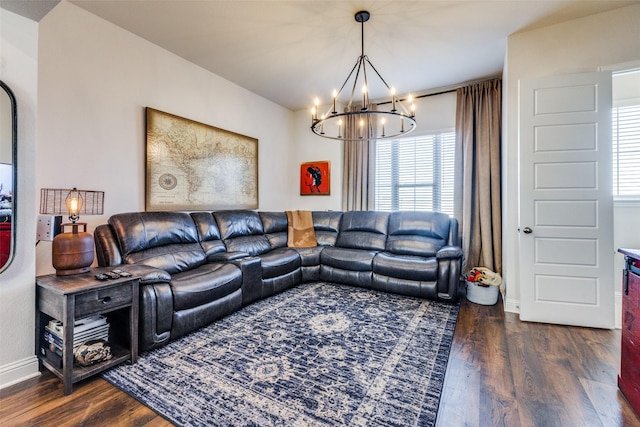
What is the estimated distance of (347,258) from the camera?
3.88 meters

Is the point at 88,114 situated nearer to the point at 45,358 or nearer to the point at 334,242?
the point at 45,358

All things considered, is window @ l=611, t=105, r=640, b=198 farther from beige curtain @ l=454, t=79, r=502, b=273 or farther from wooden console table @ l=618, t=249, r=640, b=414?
wooden console table @ l=618, t=249, r=640, b=414

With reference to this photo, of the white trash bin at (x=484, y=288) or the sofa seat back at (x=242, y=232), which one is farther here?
the sofa seat back at (x=242, y=232)

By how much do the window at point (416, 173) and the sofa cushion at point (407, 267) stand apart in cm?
121

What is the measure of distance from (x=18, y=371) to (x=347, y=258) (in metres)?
3.06

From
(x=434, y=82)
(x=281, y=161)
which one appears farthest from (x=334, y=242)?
(x=434, y=82)

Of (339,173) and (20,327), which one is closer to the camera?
(20,327)

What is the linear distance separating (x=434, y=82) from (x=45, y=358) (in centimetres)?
493

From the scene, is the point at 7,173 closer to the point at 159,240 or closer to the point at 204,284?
the point at 159,240

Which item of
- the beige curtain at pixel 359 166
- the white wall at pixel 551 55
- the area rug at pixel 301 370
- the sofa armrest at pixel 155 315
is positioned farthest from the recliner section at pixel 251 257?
the white wall at pixel 551 55

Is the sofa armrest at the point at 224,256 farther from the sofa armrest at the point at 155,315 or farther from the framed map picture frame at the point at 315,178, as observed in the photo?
the framed map picture frame at the point at 315,178

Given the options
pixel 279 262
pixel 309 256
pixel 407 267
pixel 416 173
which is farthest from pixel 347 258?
pixel 416 173

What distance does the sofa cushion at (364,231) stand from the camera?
13.8 ft

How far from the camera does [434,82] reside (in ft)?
13.7
